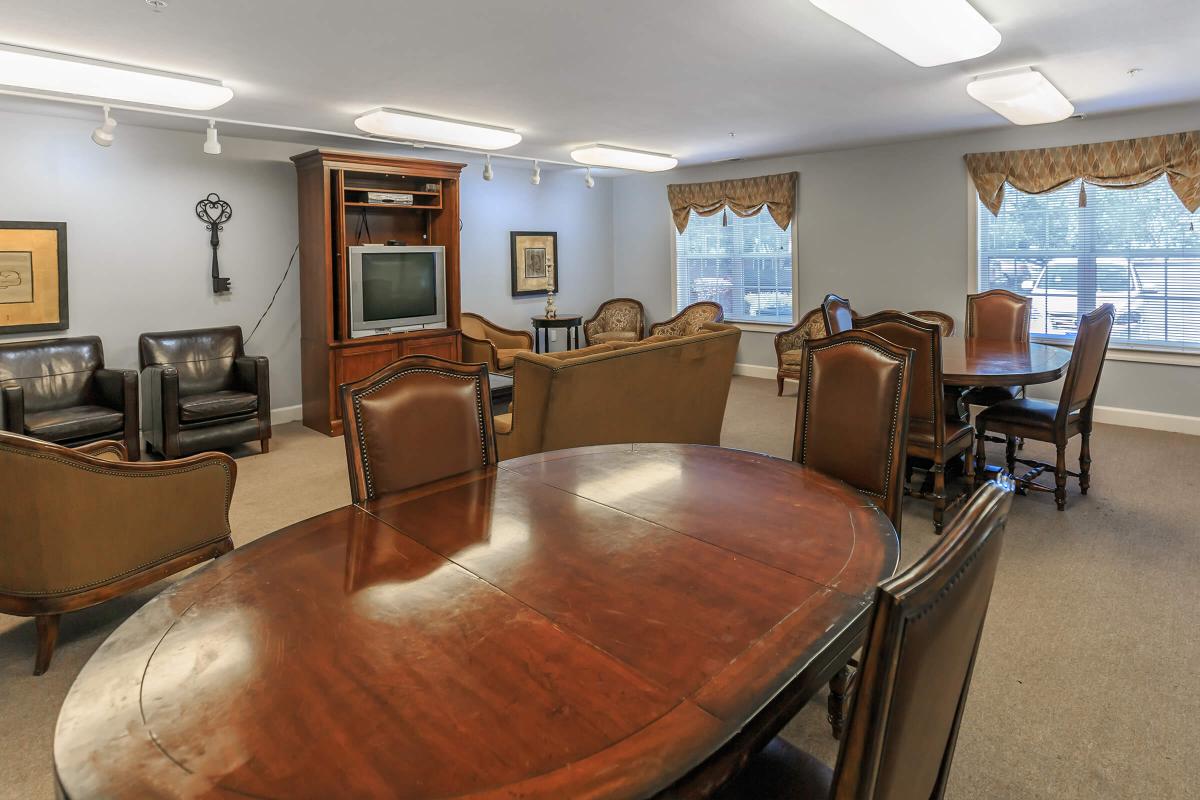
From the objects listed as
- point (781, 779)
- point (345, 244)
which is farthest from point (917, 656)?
point (345, 244)

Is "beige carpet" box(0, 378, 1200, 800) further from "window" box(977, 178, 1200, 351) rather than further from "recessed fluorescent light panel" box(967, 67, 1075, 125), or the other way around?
"recessed fluorescent light panel" box(967, 67, 1075, 125)

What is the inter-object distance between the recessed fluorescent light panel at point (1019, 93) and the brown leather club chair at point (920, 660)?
373cm

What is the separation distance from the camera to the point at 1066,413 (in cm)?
361

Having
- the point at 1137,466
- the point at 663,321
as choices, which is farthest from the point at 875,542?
the point at 663,321

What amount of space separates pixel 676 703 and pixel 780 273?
276 inches

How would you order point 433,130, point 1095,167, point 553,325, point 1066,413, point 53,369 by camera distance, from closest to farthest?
point 1066,413
point 53,369
point 433,130
point 1095,167
point 553,325

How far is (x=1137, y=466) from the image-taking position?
4.48m

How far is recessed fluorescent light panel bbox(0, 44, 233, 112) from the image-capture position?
324 centimetres

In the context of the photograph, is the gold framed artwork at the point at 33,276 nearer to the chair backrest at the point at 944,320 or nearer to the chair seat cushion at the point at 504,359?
the chair seat cushion at the point at 504,359

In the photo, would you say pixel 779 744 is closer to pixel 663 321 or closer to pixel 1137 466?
pixel 1137 466

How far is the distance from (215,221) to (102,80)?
7.25 feet

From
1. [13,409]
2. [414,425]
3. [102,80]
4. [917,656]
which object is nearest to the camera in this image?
[917,656]

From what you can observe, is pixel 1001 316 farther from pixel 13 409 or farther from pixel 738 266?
pixel 13 409

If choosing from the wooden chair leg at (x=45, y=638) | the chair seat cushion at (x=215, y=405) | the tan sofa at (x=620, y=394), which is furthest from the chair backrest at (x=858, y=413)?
the chair seat cushion at (x=215, y=405)
